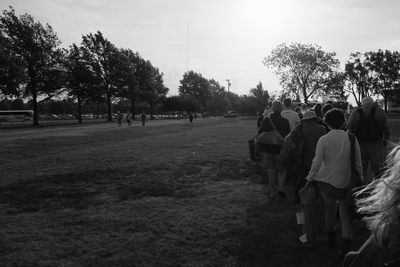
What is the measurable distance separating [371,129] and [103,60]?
5950 centimetres

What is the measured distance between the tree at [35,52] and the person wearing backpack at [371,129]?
44.6 m

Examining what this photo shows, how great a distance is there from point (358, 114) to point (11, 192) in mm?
7534

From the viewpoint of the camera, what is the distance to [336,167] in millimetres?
4523

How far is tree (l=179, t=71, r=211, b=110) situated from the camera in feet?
383

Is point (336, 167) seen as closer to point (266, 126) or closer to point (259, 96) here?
point (266, 126)

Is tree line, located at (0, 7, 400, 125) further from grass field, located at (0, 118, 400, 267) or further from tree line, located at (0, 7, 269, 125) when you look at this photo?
grass field, located at (0, 118, 400, 267)

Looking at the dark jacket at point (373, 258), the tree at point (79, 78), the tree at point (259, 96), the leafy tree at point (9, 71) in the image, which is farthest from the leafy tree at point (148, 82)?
the dark jacket at point (373, 258)

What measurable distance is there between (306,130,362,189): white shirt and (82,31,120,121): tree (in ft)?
192

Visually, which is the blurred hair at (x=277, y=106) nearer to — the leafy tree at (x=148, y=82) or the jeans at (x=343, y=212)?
the jeans at (x=343, y=212)

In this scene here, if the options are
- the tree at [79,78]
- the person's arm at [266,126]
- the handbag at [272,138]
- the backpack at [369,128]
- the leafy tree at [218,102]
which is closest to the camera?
the backpack at [369,128]

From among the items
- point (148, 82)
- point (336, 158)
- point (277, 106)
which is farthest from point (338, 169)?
point (148, 82)

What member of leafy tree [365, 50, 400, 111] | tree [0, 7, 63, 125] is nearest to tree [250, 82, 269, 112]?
leafy tree [365, 50, 400, 111]

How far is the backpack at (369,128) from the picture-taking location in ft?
23.0

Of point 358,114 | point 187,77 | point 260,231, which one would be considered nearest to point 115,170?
A: point 260,231
